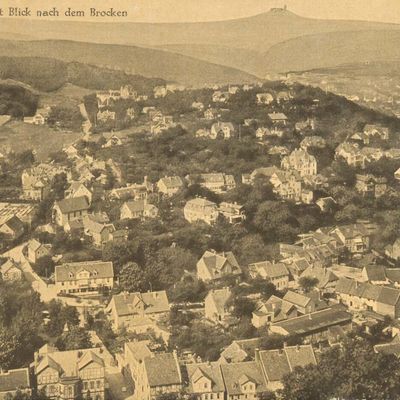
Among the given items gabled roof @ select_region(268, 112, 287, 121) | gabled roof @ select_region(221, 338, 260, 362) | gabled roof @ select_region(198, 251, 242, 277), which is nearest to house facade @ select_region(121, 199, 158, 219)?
gabled roof @ select_region(198, 251, 242, 277)

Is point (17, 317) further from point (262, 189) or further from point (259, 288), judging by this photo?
point (262, 189)

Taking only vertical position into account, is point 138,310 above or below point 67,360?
above

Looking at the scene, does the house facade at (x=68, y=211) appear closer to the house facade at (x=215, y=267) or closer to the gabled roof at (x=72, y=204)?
the gabled roof at (x=72, y=204)

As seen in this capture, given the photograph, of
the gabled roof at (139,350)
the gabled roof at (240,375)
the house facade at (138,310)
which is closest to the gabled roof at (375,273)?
the gabled roof at (240,375)

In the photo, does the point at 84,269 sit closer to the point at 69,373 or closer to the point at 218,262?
the point at 69,373

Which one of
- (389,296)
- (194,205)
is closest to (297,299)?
(389,296)

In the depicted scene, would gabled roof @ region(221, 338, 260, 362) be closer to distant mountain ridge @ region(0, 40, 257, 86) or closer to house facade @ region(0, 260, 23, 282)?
house facade @ region(0, 260, 23, 282)
